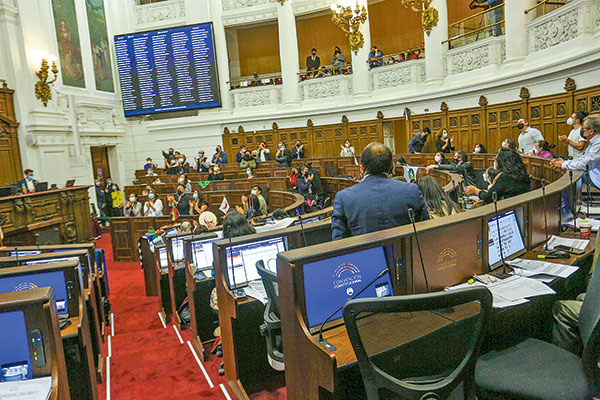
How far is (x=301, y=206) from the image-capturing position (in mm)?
7301

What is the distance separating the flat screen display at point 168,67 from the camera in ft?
53.1

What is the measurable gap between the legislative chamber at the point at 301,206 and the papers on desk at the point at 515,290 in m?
0.02

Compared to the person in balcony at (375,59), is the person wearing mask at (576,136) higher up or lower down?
lower down

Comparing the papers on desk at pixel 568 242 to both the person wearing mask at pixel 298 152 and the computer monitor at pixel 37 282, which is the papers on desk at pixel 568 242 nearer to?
the computer monitor at pixel 37 282

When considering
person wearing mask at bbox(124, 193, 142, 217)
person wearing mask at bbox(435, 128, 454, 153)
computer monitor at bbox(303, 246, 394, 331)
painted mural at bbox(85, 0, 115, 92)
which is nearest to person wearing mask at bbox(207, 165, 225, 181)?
person wearing mask at bbox(124, 193, 142, 217)

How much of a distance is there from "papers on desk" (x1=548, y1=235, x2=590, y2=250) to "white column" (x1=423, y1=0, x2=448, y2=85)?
33.7 feet

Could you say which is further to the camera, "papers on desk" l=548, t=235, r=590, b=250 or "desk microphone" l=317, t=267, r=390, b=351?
"papers on desk" l=548, t=235, r=590, b=250

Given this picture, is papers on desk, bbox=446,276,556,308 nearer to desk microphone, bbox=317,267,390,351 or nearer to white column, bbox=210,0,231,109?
desk microphone, bbox=317,267,390,351

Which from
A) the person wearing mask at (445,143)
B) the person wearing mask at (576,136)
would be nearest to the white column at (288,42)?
the person wearing mask at (445,143)

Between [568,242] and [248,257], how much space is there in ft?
8.07

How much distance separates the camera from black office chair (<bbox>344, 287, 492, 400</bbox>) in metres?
1.34

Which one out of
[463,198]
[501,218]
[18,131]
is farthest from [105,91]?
[501,218]

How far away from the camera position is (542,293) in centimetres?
211

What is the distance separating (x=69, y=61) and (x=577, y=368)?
15761 millimetres
